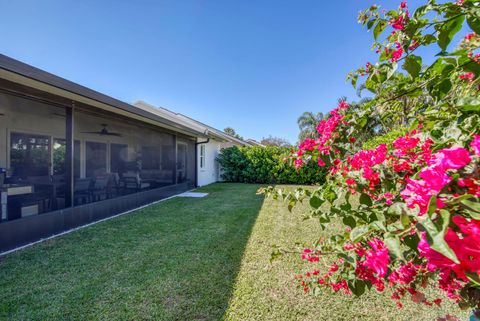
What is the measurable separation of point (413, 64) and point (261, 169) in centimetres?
1423

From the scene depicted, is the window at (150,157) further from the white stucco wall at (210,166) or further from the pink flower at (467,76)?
the pink flower at (467,76)

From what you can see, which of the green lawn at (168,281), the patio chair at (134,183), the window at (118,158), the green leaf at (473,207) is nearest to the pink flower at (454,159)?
the green leaf at (473,207)

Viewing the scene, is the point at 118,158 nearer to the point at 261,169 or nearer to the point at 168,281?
the point at 168,281

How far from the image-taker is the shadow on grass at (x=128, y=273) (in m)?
2.62

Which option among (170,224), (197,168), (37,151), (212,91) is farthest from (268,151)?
(37,151)

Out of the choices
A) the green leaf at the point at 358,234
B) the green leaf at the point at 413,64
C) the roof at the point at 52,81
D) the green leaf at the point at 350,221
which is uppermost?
the roof at the point at 52,81

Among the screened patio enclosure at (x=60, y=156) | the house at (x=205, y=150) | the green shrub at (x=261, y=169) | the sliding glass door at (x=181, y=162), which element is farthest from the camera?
the green shrub at (x=261, y=169)

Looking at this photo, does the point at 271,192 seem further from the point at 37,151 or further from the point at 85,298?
the point at 37,151

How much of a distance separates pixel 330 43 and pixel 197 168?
8790mm

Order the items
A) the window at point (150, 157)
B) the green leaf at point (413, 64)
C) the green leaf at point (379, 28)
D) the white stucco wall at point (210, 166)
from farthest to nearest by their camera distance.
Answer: the white stucco wall at point (210, 166) < the window at point (150, 157) < the green leaf at point (379, 28) < the green leaf at point (413, 64)

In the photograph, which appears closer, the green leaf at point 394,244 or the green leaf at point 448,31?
the green leaf at point 394,244

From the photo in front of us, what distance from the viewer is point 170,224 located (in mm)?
5902

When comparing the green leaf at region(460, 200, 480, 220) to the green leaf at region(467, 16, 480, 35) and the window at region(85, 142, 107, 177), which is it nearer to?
the green leaf at region(467, 16, 480, 35)

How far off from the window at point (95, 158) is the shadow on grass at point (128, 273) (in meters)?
1.55
